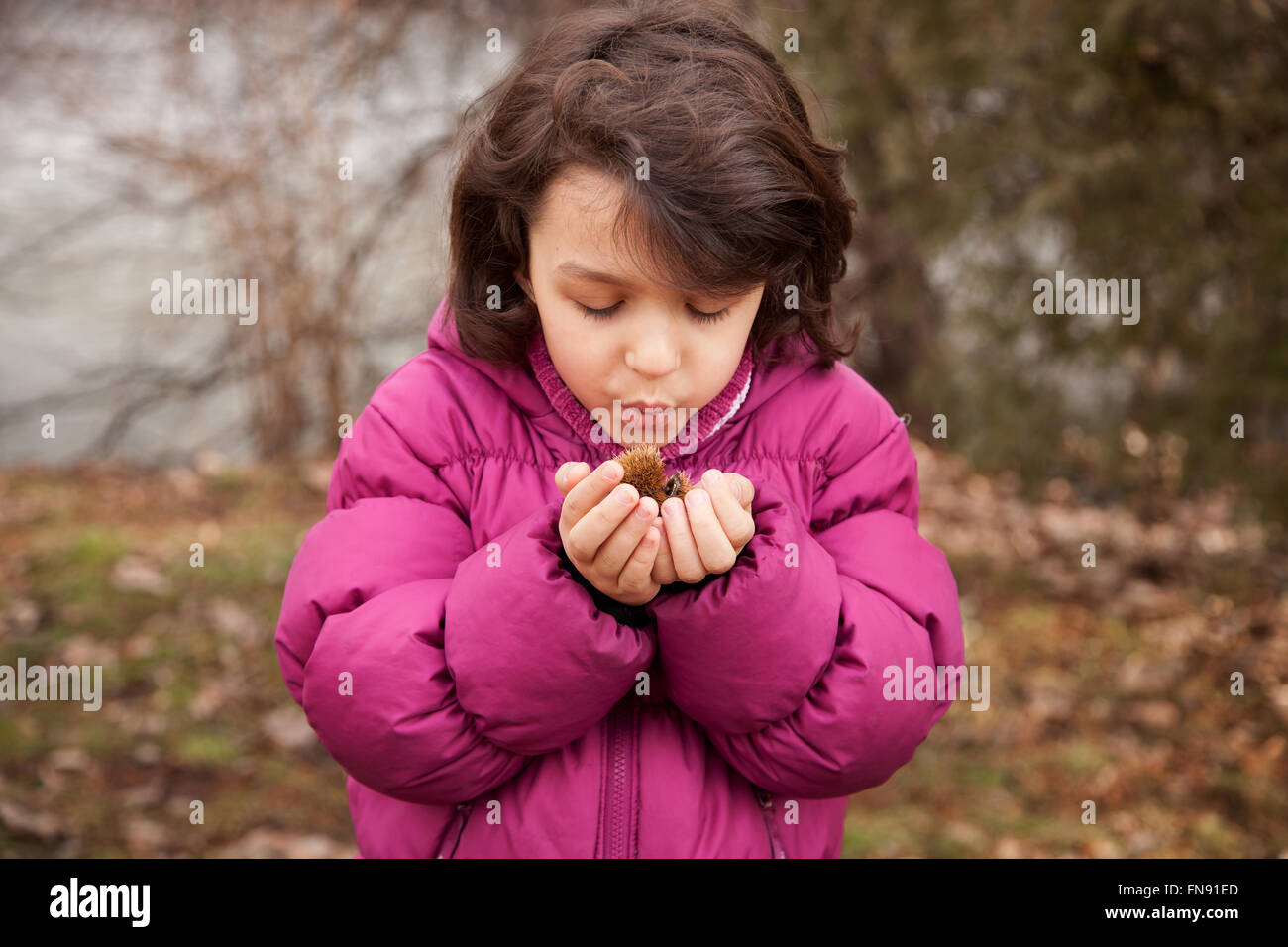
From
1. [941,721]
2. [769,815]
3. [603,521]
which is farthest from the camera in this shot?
[941,721]

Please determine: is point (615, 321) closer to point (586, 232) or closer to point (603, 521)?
point (586, 232)

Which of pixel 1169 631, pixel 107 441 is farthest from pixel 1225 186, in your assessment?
pixel 107 441

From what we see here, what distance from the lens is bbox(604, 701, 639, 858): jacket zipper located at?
5.52 ft

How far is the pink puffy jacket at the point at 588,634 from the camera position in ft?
5.08

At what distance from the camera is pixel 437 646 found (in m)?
1.62

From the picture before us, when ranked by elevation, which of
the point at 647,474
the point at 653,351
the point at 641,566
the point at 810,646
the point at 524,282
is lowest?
the point at 810,646

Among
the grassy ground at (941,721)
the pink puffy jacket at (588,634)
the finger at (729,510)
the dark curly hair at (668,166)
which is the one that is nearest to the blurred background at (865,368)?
the grassy ground at (941,721)

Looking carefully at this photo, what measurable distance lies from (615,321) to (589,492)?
27 centimetres

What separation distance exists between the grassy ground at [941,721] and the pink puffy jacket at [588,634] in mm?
1988

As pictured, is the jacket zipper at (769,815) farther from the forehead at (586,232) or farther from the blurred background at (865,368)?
the blurred background at (865,368)

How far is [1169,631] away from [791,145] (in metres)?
3.85

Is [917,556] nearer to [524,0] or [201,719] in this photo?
[201,719]

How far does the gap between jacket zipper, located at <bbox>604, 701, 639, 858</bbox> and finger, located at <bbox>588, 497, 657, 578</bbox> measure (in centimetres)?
33

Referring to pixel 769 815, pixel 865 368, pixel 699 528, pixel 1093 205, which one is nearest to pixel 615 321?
pixel 699 528
